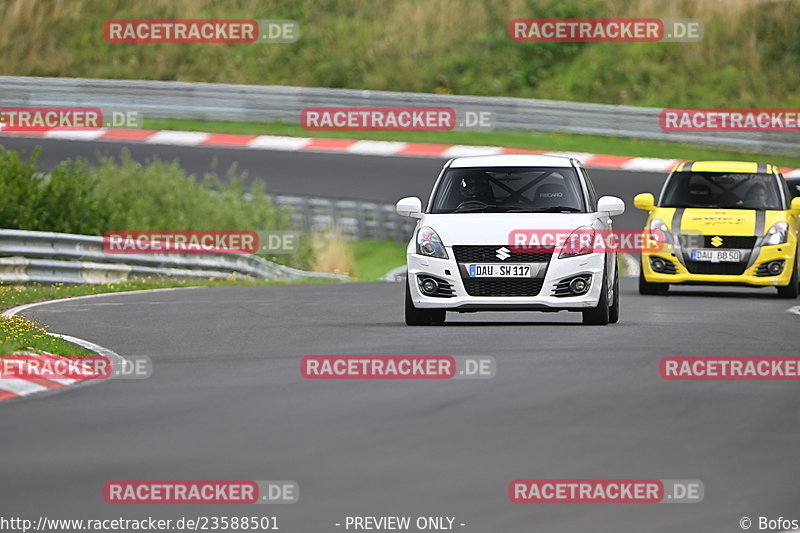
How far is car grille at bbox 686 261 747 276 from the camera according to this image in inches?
789

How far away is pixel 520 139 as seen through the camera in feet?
123

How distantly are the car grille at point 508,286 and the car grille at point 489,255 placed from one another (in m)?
0.17

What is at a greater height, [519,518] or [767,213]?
[767,213]

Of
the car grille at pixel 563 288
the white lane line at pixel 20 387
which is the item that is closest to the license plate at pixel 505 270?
the car grille at pixel 563 288

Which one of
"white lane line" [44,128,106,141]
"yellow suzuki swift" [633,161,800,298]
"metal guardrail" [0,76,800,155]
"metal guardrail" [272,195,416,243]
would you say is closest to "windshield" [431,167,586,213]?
"yellow suzuki swift" [633,161,800,298]

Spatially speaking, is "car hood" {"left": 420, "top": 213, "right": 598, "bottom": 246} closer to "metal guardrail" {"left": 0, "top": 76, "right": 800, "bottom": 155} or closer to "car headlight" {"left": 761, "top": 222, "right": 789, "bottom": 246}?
"car headlight" {"left": 761, "top": 222, "right": 789, "bottom": 246}

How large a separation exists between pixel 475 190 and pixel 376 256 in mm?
17235

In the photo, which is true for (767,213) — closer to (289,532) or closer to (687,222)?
(687,222)

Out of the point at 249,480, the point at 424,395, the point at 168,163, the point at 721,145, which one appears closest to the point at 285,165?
the point at 168,163

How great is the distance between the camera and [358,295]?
20.9 meters

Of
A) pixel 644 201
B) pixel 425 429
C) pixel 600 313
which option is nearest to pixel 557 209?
pixel 600 313

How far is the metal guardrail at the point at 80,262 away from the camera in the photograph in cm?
2239

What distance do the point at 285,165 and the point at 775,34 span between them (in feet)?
47.8

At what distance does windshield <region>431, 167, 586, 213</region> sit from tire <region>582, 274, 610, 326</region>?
0.85m
